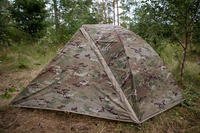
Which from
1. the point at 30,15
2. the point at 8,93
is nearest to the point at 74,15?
the point at 30,15

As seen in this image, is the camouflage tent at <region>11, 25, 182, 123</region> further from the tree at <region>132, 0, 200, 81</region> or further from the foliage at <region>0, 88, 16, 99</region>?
the tree at <region>132, 0, 200, 81</region>

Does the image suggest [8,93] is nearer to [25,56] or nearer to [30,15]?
[25,56]

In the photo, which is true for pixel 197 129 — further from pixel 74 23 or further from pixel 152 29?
pixel 74 23

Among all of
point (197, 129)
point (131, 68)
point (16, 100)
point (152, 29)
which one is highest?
point (152, 29)

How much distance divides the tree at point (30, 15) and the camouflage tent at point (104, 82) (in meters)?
6.99

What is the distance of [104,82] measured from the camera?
586 centimetres

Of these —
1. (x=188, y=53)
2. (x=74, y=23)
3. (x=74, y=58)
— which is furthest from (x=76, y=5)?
(x=74, y=58)

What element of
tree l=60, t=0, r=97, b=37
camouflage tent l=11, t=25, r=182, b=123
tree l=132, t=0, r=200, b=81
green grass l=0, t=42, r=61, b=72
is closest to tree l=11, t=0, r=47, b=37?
green grass l=0, t=42, r=61, b=72

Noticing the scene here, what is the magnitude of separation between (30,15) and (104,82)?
8.23 m

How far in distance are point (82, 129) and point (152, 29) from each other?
423 cm

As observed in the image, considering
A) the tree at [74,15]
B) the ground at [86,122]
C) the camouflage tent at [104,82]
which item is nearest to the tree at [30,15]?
the tree at [74,15]

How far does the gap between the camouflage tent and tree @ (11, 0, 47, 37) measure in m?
6.99

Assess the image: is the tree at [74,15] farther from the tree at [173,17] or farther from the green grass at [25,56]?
the tree at [173,17]

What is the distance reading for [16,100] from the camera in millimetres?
6133
